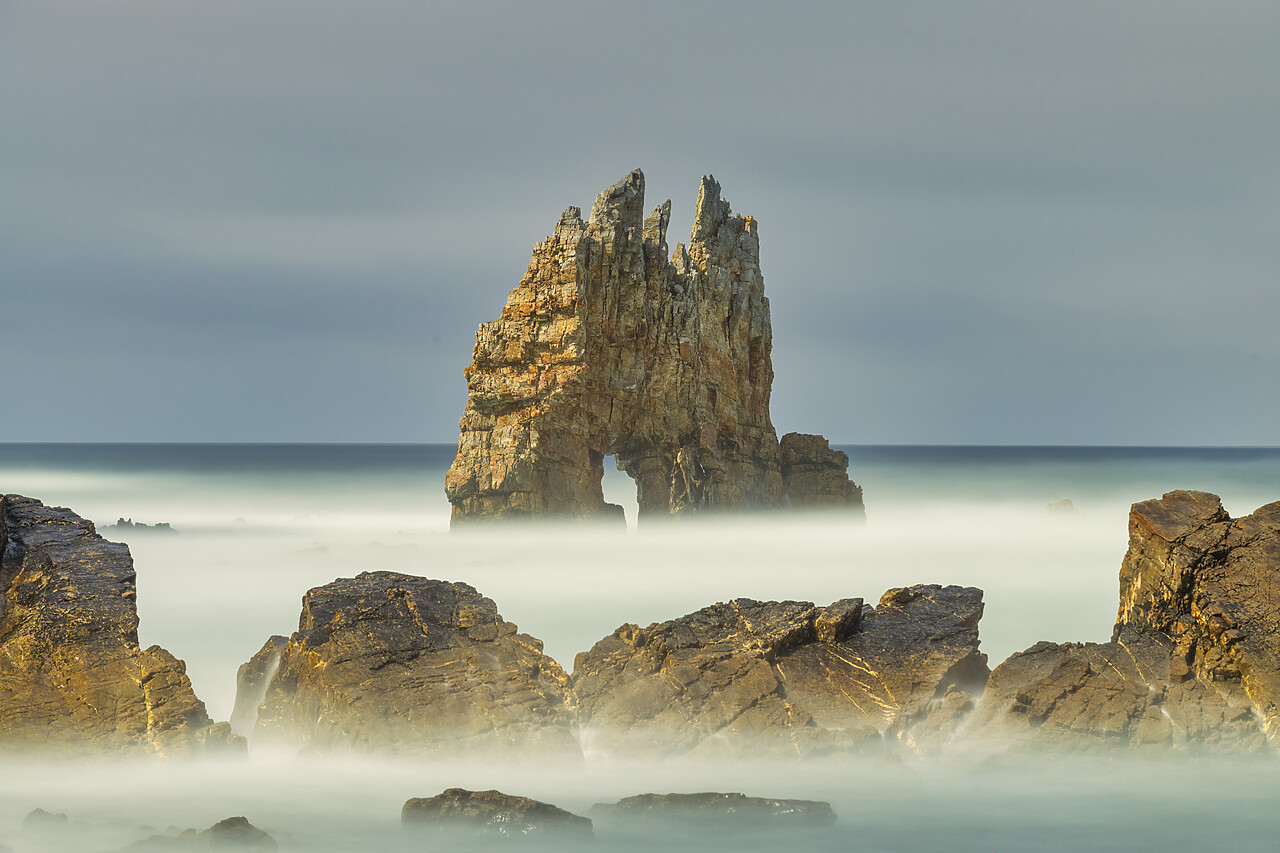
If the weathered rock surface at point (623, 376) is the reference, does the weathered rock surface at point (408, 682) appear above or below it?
below

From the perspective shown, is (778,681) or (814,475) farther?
(814,475)

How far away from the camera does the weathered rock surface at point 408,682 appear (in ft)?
35.7

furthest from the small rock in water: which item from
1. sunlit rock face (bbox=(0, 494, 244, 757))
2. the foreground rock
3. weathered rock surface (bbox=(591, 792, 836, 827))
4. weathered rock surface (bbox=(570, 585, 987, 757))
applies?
weathered rock surface (bbox=(570, 585, 987, 757))

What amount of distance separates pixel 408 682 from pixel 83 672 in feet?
9.96

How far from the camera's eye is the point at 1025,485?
81688 millimetres

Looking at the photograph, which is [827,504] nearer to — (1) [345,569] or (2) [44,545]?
(1) [345,569]

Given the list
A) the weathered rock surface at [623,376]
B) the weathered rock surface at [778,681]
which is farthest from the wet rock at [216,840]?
the weathered rock surface at [623,376]

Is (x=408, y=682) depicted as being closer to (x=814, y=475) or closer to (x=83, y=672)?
(x=83, y=672)

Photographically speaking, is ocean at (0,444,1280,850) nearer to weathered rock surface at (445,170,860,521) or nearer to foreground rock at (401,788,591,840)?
foreground rock at (401,788,591,840)

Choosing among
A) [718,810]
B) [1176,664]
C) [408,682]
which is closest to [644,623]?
[408,682]

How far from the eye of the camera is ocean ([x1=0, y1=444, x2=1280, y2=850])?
9.95 meters

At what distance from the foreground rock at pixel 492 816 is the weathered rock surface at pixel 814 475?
28.1 metres

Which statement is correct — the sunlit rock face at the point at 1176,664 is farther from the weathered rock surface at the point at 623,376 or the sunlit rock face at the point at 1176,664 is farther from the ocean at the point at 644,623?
the weathered rock surface at the point at 623,376

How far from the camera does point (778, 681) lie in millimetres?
11484
